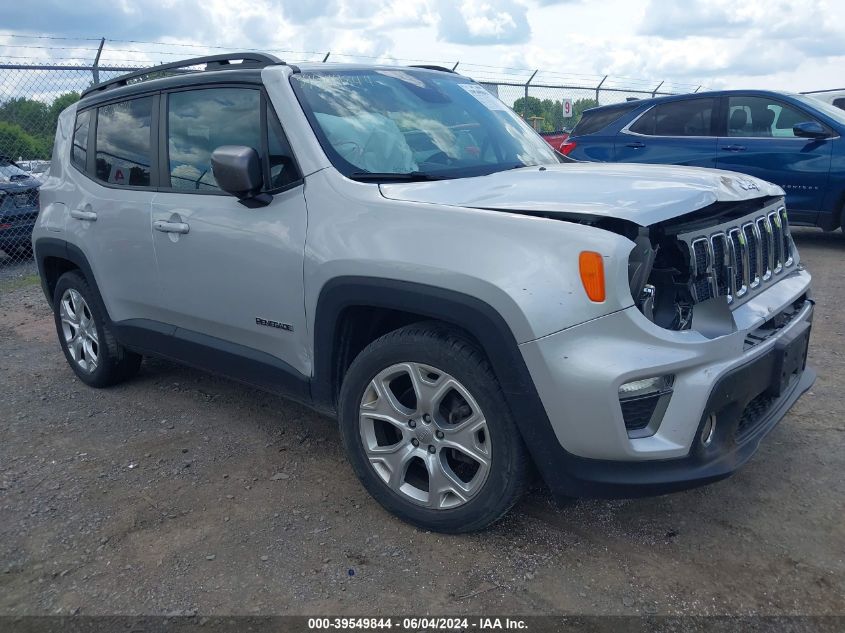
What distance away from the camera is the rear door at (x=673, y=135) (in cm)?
842

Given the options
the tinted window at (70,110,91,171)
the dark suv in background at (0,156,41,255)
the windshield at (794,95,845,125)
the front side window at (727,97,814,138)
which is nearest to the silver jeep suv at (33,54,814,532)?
the tinted window at (70,110,91,171)

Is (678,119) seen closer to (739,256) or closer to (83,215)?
(739,256)

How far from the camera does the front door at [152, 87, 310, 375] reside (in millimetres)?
3293

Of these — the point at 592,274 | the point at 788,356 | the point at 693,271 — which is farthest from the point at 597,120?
the point at 592,274

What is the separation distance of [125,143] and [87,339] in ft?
4.48

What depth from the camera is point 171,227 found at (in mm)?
3795

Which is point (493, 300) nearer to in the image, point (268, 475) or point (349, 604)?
point (349, 604)

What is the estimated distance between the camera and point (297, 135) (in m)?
3.29

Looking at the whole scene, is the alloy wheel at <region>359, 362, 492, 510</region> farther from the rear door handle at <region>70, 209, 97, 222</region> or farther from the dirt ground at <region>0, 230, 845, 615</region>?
the rear door handle at <region>70, 209, 97, 222</region>

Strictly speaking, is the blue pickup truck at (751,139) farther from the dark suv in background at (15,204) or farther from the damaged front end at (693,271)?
the dark suv in background at (15,204)

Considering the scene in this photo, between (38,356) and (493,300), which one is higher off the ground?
(493,300)

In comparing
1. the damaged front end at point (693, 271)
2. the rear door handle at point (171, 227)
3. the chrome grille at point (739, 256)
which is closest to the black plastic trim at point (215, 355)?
the rear door handle at point (171, 227)

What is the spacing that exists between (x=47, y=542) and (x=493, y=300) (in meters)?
2.10

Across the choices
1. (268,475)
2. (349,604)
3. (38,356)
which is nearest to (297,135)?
(268,475)
